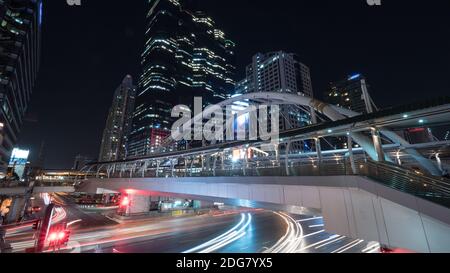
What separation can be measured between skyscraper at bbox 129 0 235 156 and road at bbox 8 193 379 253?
112935mm

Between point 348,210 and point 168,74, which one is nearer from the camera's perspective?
point 348,210

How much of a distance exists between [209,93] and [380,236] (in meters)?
168

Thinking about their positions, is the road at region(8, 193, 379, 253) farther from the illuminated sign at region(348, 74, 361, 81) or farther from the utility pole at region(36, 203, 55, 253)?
the illuminated sign at region(348, 74, 361, 81)

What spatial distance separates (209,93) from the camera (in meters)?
170

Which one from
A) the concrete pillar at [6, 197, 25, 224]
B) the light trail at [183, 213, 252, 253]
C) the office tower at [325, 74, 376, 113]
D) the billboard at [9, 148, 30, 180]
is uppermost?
the office tower at [325, 74, 376, 113]

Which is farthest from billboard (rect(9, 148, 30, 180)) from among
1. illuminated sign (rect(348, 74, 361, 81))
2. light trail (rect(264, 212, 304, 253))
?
illuminated sign (rect(348, 74, 361, 81))

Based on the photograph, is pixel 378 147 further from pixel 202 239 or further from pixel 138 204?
pixel 138 204

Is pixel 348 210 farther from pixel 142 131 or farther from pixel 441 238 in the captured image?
pixel 142 131

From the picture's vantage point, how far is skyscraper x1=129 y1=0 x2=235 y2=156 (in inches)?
5846

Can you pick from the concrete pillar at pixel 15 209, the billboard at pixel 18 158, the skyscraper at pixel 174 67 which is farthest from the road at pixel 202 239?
the skyscraper at pixel 174 67

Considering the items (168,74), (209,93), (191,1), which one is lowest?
(209,93)
